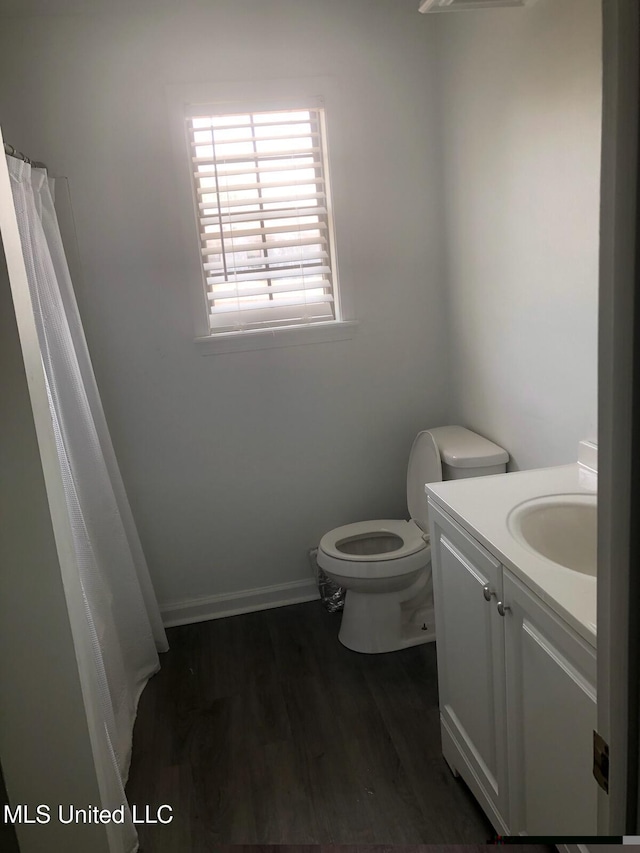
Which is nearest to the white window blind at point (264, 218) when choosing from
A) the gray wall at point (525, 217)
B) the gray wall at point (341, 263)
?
the gray wall at point (341, 263)

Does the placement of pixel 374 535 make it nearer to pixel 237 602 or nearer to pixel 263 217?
pixel 237 602

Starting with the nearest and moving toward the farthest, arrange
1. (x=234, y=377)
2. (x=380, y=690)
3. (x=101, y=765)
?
(x=101, y=765), (x=380, y=690), (x=234, y=377)

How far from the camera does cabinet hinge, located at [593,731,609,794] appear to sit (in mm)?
748

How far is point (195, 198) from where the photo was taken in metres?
2.82

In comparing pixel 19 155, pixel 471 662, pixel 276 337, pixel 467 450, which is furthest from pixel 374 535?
pixel 19 155

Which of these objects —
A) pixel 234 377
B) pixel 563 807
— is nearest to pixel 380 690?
pixel 563 807

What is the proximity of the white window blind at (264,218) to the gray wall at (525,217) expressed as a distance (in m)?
0.57

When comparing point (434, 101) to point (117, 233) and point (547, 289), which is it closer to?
point (547, 289)

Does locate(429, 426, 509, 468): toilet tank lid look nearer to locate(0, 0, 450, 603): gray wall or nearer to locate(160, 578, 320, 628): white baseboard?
locate(0, 0, 450, 603): gray wall

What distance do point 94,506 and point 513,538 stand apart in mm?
1500

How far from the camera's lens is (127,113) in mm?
2664

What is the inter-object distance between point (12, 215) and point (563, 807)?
171cm

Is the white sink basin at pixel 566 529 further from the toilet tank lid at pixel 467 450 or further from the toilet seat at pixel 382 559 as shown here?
the toilet seat at pixel 382 559

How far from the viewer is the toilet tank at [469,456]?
2.59 metres
